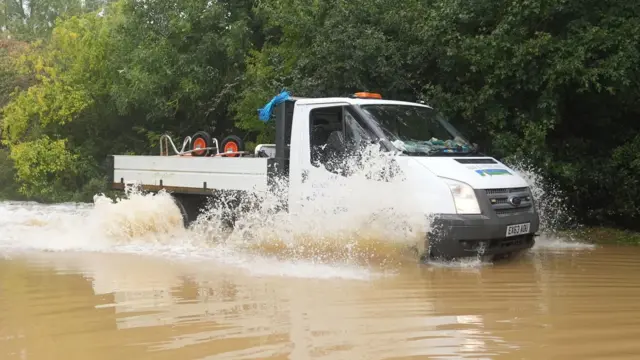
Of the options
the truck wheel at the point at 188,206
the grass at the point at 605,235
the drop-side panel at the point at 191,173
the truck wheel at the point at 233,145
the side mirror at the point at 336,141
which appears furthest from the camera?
the truck wheel at the point at 233,145

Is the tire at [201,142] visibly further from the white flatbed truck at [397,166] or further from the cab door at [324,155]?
the cab door at [324,155]

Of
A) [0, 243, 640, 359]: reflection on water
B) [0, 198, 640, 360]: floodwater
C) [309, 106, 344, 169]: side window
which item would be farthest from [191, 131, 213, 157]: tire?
[0, 243, 640, 359]: reflection on water

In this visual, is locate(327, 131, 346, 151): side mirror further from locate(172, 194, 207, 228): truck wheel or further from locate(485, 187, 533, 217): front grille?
locate(172, 194, 207, 228): truck wheel

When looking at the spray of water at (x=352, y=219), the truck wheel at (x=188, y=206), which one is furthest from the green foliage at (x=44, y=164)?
the spray of water at (x=352, y=219)

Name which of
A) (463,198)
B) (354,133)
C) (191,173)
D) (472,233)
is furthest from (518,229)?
(191,173)

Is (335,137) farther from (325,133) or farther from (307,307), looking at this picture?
(307,307)

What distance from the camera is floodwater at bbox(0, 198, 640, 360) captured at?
4.13 meters

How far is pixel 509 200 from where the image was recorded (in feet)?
24.0

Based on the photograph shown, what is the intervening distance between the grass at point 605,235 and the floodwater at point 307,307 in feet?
5.64

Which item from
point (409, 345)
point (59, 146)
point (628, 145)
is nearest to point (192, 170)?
point (409, 345)

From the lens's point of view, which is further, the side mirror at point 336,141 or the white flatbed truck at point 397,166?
the side mirror at point 336,141

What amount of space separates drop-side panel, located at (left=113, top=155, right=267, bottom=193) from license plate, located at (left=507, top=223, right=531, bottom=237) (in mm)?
3167

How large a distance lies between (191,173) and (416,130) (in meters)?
3.44

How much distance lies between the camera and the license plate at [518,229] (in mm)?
7177
